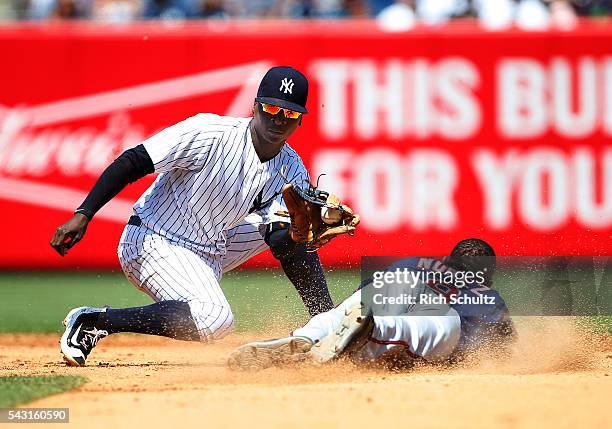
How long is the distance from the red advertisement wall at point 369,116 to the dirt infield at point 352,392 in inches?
151

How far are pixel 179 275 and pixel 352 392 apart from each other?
55.8 inches

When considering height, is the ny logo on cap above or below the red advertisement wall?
above

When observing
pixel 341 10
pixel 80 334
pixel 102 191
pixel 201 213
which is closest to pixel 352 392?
pixel 201 213

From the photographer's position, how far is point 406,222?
1062 cm

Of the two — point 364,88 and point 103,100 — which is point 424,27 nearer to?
point 364,88

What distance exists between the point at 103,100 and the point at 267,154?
4935 millimetres

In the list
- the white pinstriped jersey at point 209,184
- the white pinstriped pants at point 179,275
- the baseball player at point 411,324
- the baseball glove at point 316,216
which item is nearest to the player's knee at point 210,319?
the white pinstriped pants at point 179,275

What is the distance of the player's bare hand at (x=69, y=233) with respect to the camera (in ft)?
17.7

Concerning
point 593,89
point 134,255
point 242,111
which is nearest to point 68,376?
point 134,255

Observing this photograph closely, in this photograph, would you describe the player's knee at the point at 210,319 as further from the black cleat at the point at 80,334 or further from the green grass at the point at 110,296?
the green grass at the point at 110,296

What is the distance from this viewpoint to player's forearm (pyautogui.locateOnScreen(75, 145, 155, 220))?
560 centimetres

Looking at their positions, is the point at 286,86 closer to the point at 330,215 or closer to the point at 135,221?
the point at 330,215

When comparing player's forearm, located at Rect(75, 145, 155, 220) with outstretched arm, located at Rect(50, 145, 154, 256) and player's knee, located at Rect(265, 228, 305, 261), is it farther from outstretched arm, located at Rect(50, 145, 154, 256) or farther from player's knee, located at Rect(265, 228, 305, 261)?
player's knee, located at Rect(265, 228, 305, 261)

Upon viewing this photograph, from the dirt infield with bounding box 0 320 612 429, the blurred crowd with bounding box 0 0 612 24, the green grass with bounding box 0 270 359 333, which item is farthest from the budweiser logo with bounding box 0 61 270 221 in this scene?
the dirt infield with bounding box 0 320 612 429
